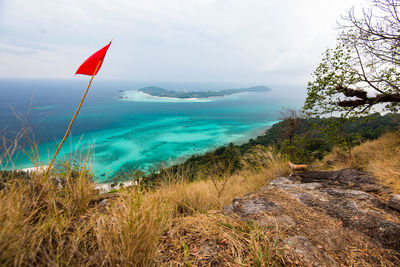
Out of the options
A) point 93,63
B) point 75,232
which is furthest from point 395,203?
point 93,63

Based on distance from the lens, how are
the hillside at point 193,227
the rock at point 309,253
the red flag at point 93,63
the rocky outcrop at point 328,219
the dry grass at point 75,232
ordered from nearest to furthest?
1. the dry grass at point 75,232
2. the hillside at point 193,227
3. the rock at point 309,253
4. the rocky outcrop at point 328,219
5. the red flag at point 93,63

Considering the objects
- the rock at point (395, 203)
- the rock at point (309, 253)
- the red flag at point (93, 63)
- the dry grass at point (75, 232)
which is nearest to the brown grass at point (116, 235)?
the dry grass at point (75, 232)

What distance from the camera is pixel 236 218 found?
1.93 m

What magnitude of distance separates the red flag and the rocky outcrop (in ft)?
9.29

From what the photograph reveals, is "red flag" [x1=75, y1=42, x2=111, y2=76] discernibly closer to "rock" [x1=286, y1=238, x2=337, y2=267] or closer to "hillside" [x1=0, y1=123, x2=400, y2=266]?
"hillside" [x1=0, y1=123, x2=400, y2=266]

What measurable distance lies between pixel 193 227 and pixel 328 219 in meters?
1.83

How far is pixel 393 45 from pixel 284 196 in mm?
5932

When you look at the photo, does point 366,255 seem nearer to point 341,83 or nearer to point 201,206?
point 201,206

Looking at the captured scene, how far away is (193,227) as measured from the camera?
181cm

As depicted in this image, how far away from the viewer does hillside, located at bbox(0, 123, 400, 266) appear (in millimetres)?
1119

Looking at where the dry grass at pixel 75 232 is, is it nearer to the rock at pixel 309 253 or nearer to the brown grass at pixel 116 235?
the brown grass at pixel 116 235

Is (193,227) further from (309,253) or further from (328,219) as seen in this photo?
(328,219)

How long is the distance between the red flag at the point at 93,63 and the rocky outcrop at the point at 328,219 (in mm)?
2831

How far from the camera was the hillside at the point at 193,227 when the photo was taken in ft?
3.67
